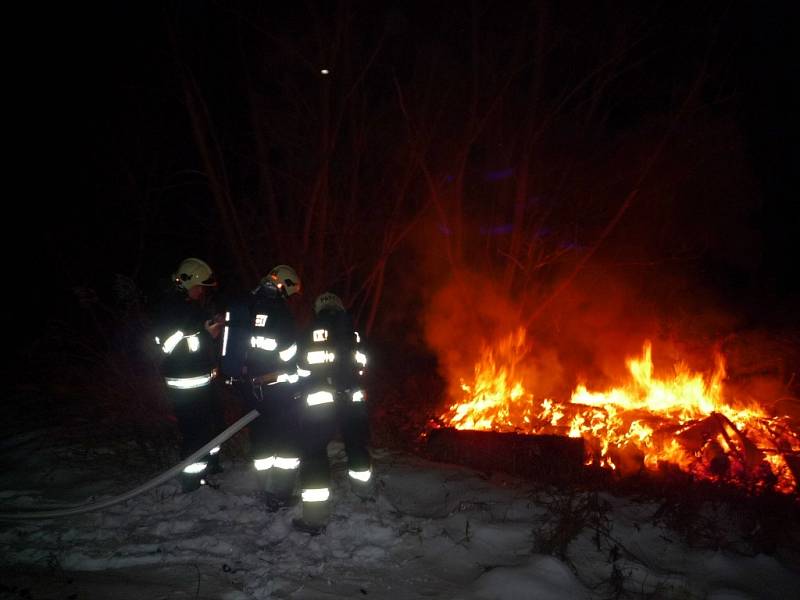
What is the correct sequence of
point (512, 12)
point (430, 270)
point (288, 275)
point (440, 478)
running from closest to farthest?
point (288, 275) < point (440, 478) < point (512, 12) < point (430, 270)

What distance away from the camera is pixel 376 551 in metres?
4.11

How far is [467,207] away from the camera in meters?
9.19

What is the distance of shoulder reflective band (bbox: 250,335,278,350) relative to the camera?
16.2 feet

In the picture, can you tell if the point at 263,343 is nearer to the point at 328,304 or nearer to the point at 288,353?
the point at 288,353

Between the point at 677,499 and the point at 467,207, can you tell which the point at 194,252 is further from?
the point at 677,499

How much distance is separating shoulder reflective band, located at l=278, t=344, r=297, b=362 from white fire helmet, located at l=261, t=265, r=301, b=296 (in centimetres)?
52

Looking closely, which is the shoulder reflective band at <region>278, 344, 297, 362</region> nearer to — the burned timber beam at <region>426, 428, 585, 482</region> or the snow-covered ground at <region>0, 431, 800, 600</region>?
A: the snow-covered ground at <region>0, 431, 800, 600</region>

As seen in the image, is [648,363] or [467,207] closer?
[648,363]

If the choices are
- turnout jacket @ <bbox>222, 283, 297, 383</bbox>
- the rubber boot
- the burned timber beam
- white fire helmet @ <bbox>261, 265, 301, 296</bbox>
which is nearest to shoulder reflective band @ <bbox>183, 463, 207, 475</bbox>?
turnout jacket @ <bbox>222, 283, 297, 383</bbox>

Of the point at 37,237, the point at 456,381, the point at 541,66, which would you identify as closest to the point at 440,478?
the point at 456,381

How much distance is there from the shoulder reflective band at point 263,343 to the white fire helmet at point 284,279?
0.49 meters

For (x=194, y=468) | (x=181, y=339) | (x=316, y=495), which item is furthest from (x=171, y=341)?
(x=316, y=495)

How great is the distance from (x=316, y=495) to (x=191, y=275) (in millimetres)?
2275

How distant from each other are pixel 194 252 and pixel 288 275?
6.67 metres
